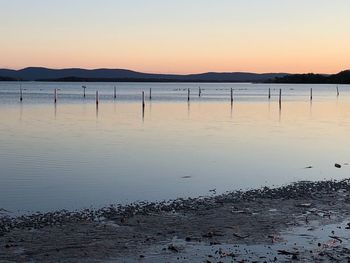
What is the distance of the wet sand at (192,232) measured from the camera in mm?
11320

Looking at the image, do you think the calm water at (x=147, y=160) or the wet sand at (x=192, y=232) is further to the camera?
the calm water at (x=147, y=160)

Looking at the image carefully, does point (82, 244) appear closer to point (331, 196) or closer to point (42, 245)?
point (42, 245)

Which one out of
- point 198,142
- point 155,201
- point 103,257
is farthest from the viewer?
point 198,142

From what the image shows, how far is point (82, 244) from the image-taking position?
12.1 m

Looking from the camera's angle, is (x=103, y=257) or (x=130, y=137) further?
A: (x=130, y=137)

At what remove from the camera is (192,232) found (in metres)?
13.4

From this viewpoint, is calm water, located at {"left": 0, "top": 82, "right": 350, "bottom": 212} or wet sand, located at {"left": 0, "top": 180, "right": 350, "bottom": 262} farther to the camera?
calm water, located at {"left": 0, "top": 82, "right": 350, "bottom": 212}

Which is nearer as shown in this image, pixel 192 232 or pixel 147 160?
pixel 192 232

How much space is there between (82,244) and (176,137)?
88.0 feet

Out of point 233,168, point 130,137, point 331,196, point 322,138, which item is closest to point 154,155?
point 233,168

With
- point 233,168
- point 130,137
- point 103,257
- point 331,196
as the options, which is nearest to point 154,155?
point 233,168

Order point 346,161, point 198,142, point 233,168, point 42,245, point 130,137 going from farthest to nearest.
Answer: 1. point 130,137
2. point 198,142
3. point 346,161
4. point 233,168
5. point 42,245

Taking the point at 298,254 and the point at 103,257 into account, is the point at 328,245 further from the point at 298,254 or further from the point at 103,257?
the point at 103,257

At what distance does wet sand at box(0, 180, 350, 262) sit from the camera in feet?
37.1
